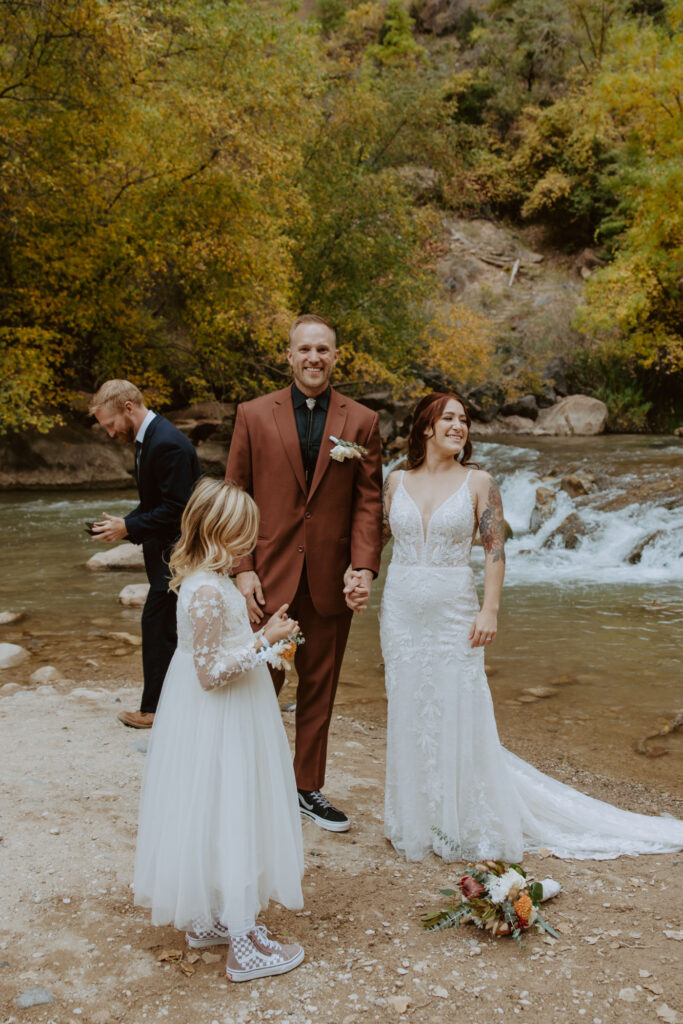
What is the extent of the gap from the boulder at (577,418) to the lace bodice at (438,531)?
766 inches

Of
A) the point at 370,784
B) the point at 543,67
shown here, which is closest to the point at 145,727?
the point at 370,784

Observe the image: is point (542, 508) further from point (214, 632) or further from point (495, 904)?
point (214, 632)

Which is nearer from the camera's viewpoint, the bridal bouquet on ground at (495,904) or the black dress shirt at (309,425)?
the bridal bouquet on ground at (495,904)

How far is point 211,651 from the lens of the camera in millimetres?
2473

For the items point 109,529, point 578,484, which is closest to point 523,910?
point 109,529

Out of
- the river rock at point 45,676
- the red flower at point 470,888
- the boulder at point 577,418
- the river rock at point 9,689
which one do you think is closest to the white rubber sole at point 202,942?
the red flower at point 470,888

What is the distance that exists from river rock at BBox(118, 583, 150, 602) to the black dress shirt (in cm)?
543

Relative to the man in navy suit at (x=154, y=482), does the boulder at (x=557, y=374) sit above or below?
above

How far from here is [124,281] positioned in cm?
1642

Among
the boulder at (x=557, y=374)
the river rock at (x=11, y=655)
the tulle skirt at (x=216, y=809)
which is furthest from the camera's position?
the boulder at (x=557, y=374)

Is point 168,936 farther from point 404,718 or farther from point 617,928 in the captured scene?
point 617,928

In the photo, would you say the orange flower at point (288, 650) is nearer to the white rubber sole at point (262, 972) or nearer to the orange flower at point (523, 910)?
the white rubber sole at point (262, 972)

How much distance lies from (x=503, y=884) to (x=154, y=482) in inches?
106

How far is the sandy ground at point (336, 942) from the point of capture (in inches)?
92.0
